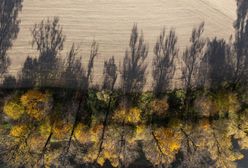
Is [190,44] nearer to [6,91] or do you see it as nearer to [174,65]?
[174,65]

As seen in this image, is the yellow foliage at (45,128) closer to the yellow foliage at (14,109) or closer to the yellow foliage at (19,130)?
the yellow foliage at (19,130)

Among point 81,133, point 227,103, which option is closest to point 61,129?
point 81,133

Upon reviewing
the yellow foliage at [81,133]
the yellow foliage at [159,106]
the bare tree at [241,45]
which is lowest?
the yellow foliage at [81,133]

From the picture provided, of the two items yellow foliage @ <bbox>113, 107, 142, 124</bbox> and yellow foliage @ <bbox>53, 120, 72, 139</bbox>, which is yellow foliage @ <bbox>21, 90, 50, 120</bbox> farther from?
yellow foliage @ <bbox>113, 107, 142, 124</bbox>

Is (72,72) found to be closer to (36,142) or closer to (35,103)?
(35,103)

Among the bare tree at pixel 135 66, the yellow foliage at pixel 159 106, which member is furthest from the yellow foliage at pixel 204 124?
the bare tree at pixel 135 66

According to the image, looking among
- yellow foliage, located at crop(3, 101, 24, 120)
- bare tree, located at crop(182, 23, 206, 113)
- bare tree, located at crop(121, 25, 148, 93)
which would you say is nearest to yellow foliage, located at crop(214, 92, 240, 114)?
bare tree, located at crop(182, 23, 206, 113)

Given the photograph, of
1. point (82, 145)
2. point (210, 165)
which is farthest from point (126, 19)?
point (210, 165)
